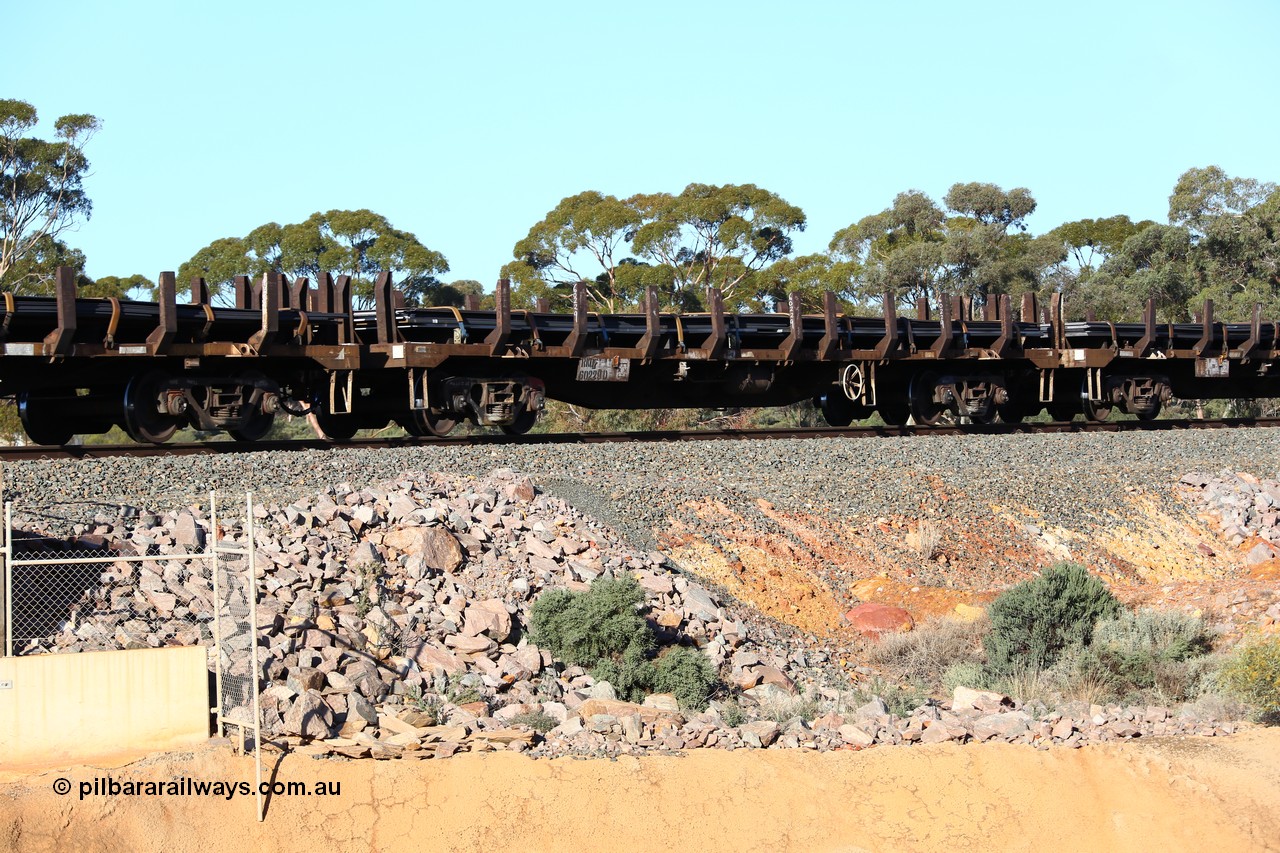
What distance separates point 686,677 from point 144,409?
25.3 feet

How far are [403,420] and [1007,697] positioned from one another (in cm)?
941

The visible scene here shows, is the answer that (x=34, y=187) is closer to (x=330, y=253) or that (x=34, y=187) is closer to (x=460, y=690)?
(x=330, y=253)

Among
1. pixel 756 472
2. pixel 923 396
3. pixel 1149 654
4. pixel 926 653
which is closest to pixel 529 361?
pixel 756 472

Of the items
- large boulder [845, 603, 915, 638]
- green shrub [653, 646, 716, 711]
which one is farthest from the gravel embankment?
green shrub [653, 646, 716, 711]

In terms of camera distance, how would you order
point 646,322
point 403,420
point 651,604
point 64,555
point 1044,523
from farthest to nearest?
point 646,322
point 403,420
point 1044,523
point 651,604
point 64,555

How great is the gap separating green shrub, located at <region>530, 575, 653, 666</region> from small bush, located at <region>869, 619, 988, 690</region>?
6.50 ft

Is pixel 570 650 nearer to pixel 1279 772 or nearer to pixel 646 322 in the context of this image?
pixel 1279 772

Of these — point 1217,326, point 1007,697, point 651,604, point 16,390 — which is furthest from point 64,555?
point 1217,326

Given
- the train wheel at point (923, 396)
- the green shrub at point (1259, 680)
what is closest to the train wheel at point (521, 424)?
the train wheel at point (923, 396)

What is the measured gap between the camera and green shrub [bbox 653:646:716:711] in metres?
9.18

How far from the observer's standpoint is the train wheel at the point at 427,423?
16.0 metres

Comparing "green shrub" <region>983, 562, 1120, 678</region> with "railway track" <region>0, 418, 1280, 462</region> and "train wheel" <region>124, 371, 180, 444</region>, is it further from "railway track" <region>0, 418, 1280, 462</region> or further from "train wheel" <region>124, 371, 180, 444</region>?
"train wheel" <region>124, 371, 180, 444</region>

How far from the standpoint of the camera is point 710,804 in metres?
7.97

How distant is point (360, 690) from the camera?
28.8ft
